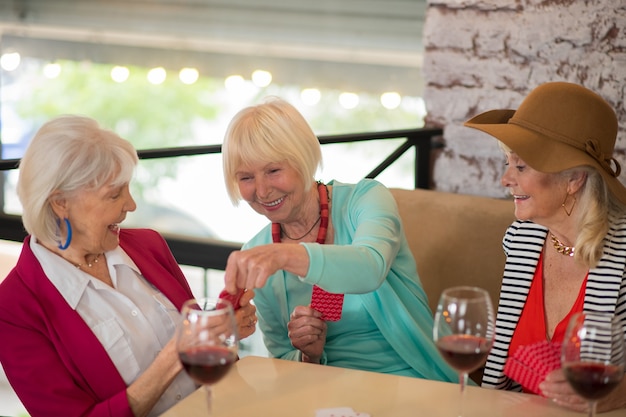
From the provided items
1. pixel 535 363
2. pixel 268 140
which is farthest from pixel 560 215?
pixel 268 140

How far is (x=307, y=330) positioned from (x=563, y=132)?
70 cm

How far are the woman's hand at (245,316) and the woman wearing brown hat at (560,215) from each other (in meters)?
0.54

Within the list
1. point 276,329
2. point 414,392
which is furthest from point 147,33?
point 414,392

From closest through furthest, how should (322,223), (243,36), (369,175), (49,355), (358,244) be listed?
(49,355) < (358,244) < (322,223) < (369,175) < (243,36)

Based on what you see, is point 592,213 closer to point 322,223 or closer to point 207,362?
point 322,223

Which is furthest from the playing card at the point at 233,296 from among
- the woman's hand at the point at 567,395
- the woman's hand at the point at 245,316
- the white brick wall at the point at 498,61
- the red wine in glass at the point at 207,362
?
the white brick wall at the point at 498,61

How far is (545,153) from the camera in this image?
182 cm

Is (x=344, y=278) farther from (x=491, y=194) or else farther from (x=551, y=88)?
(x=491, y=194)

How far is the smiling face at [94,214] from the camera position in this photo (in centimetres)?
167

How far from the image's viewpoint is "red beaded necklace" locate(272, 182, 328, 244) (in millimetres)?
2010

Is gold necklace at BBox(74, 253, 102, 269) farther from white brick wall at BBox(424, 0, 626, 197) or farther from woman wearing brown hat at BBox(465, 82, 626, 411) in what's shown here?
white brick wall at BBox(424, 0, 626, 197)

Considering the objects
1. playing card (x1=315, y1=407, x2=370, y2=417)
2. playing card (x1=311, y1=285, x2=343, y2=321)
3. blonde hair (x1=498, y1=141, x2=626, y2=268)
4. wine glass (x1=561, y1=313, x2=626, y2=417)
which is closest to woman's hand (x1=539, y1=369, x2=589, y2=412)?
wine glass (x1=561, y1=313, x2=626, y2=417)

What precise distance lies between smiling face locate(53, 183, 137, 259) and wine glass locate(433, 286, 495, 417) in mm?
717

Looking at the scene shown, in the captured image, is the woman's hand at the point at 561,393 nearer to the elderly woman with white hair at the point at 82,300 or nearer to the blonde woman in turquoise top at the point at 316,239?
the blonde woman in turquoise top at the point at 316,239
